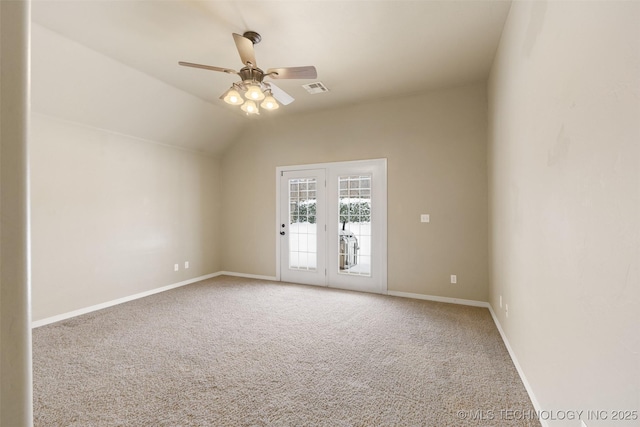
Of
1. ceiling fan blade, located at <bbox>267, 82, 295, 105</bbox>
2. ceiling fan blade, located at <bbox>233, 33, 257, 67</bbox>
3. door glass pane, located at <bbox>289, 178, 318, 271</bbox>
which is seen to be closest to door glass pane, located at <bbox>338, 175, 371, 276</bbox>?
door glass pane, located at <bbox>289, 178, 318, 271</bbox>

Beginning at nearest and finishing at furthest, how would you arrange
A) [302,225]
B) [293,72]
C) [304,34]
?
[293,72]
[304,34]
[302,225]

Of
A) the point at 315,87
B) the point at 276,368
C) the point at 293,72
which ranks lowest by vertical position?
the point at 276,368

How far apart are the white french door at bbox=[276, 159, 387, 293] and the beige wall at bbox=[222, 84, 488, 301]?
17cm

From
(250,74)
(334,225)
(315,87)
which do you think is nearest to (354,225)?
(334,225)

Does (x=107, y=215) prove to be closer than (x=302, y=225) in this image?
Yes

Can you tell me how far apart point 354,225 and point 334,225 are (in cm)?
35

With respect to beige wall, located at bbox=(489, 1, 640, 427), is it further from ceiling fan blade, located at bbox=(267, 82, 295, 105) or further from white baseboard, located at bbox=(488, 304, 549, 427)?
ceiling fan blade, located at bbox=(267, 82, 295, 105)

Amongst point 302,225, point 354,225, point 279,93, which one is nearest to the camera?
point 279,93

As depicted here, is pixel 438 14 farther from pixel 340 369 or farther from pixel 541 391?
pixel 340 369

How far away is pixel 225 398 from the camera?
86.9 inches

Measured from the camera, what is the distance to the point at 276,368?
260 centimetres

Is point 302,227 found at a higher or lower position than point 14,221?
lower

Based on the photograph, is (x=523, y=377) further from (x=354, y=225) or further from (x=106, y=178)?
(x=106, y=178)

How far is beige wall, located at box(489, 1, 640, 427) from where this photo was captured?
3.63 feet
